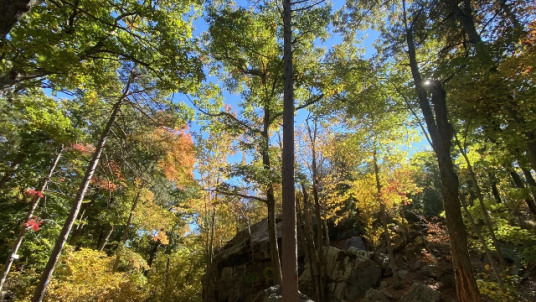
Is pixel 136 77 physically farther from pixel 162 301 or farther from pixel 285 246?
pixel 162 301

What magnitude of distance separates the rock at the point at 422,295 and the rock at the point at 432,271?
220 cm

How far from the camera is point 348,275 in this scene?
10.1 metres

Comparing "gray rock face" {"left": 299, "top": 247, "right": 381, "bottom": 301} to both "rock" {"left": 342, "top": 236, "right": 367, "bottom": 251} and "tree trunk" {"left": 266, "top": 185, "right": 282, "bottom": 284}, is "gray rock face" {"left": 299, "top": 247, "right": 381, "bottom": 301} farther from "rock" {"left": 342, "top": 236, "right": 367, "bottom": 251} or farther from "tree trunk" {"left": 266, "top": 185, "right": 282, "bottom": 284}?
"tree trunk" {"left": 266, "top": 185, "right": 282, "bottom": 284}

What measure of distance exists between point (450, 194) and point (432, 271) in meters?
6.36

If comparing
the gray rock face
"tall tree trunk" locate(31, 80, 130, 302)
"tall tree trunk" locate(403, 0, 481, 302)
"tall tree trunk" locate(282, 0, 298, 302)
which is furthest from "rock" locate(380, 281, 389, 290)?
"tall tree trunk" locate(31, 80, 130, 302)

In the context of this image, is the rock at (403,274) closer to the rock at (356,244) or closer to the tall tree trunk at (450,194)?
the rock at (356,244)

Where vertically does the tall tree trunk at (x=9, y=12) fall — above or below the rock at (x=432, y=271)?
above

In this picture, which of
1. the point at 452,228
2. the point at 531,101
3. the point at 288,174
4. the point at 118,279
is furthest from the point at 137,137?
the point at 531,101

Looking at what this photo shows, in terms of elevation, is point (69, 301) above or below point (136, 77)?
below

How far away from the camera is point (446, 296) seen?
7.78m

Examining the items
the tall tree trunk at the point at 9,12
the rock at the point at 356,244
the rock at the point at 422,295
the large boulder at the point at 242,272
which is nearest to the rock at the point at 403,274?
the rock at the point at 422,295

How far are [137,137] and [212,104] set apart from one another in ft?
10.5

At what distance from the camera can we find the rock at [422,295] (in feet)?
23.7

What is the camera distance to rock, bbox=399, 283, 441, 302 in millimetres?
7215
